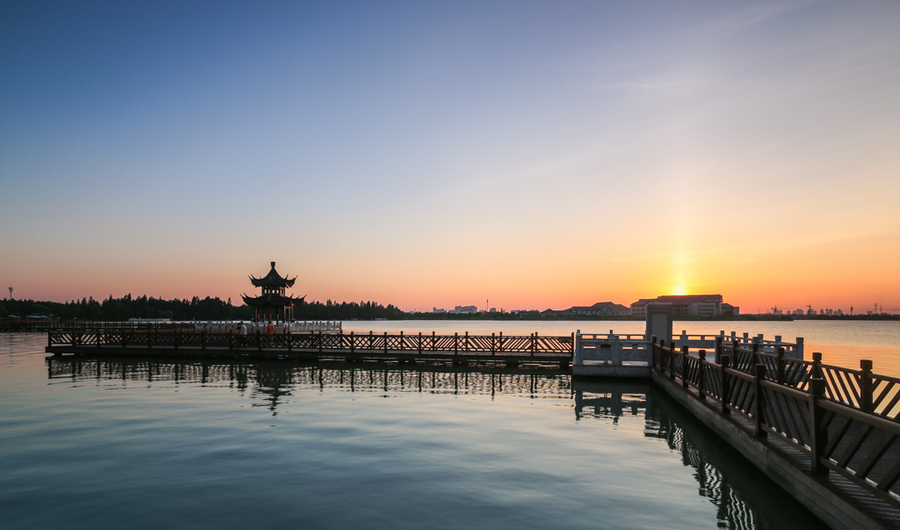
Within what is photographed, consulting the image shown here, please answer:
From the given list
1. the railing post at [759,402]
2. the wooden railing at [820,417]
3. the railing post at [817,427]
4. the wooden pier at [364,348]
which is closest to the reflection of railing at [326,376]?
the wooden pier at [364,348]

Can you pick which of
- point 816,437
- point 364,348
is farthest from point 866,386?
point 364,348

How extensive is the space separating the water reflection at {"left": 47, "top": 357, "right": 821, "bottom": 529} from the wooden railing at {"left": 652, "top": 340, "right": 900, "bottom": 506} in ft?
3.18

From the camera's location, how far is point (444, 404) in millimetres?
17047

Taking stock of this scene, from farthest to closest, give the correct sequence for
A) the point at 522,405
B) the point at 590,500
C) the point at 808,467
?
the point at 522,405 < the point at 590,500 < the point at 808,467

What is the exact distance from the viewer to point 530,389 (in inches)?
814

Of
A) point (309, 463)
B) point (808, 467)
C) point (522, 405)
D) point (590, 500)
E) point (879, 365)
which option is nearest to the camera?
point (808, 467)

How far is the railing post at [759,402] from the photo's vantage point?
28.5 ft

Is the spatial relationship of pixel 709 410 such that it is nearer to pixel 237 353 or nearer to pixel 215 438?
pixel 215 438

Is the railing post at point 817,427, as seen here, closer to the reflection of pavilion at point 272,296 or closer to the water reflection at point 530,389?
the water reflection at point 530,389

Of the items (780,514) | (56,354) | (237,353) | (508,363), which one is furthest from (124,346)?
(780,514)

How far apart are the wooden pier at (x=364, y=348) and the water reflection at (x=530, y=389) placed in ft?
4.07

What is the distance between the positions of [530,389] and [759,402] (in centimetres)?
1231

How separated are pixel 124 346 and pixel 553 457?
33164 mm

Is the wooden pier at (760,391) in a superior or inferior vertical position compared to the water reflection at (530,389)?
superior
